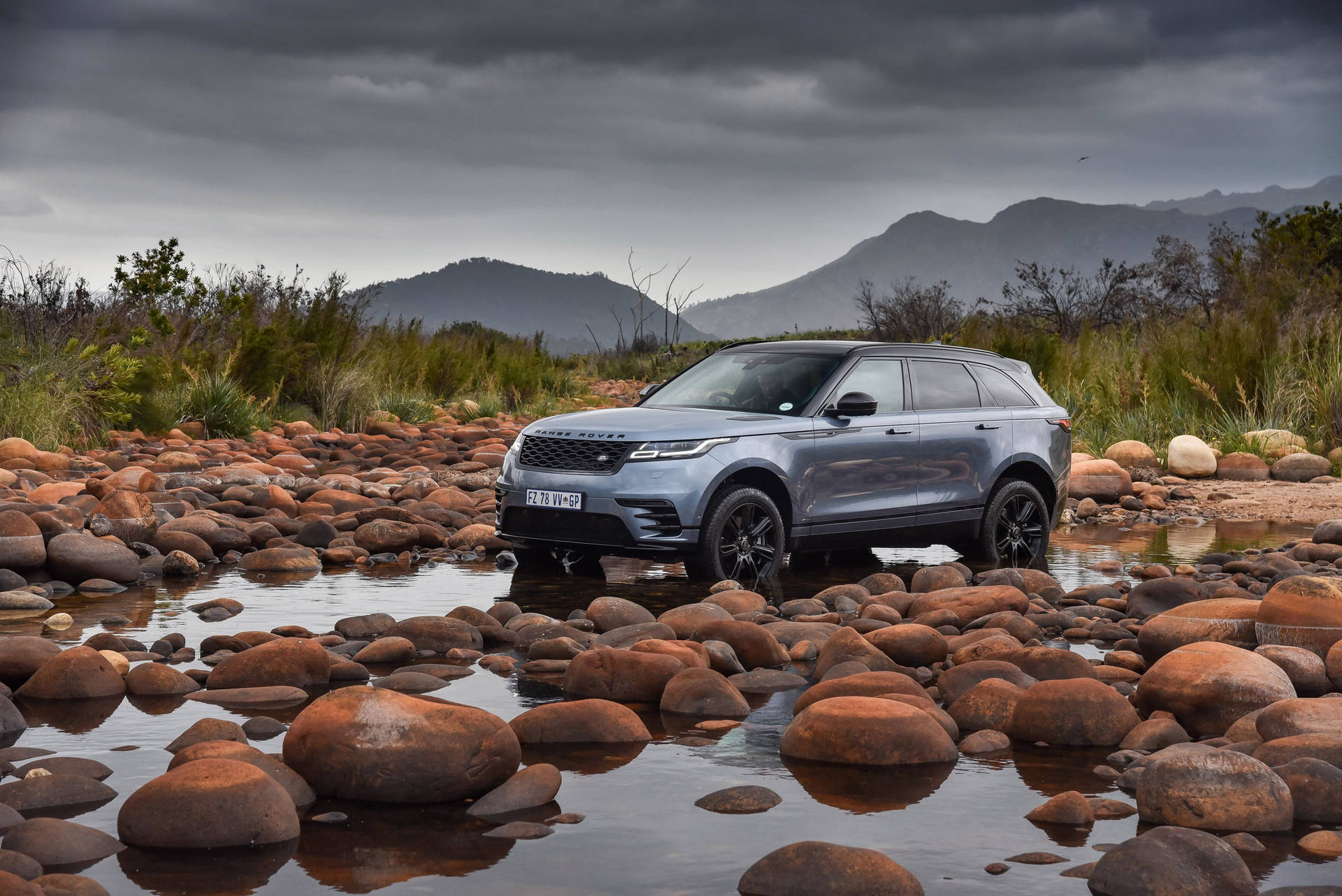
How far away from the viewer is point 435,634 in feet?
23.6

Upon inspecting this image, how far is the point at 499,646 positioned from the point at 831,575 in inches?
149

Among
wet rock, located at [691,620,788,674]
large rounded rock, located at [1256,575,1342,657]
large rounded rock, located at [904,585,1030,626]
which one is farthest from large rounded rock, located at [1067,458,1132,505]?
wet rock, located at [691,620,788,674]

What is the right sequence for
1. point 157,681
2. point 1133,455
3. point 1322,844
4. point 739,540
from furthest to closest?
1. point 1133,455
2. point 739,540
3. point 157,681
4. point 1322,844

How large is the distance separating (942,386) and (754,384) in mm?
1612

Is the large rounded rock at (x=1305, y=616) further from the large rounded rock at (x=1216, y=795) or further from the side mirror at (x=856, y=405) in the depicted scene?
the side mirror at (x=856, y=405)

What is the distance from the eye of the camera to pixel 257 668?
626 cm

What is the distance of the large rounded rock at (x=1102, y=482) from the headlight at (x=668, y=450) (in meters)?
8.32

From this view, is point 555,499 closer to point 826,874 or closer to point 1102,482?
point 826,874

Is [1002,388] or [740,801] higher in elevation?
[1002,388]

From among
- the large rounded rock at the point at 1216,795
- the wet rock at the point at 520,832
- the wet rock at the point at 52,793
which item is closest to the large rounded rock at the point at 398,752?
the wet rock at the point at 520,832

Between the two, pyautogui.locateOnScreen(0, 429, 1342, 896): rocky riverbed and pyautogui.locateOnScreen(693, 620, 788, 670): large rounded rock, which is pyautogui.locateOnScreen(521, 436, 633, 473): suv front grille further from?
pyautogui.locateOnScreen(693, 620, 788, 670): large rounded rock

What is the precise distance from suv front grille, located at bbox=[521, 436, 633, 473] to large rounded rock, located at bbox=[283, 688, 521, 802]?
4.59 m

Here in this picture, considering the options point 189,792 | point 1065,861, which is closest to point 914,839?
point 1065,861

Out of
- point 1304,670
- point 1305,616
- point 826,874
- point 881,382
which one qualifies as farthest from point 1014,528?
point 826,874
